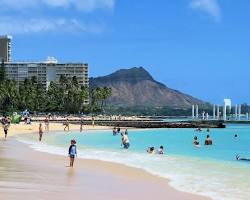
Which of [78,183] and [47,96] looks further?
[47,96]

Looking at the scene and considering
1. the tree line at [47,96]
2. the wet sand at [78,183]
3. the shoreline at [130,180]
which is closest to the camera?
the wet sand at [78,183]

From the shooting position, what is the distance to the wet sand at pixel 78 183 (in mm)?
15094

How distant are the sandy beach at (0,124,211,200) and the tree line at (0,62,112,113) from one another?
104 metres

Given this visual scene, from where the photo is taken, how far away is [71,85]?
161m

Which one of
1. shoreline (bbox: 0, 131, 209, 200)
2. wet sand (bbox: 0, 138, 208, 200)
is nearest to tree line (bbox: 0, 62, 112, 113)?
shoreline (bbox: 0, 131, 209, 200)

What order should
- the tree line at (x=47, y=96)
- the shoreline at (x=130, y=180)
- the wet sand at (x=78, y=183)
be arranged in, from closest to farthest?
the wet sand at (x=78, y=183) → the shoreline at (x=130, y=180) → the tree line at (x=47, y=96)

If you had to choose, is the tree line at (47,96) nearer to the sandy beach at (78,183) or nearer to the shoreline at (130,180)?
the shoreline at (130,180)

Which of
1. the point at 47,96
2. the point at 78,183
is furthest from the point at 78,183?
the point at 47,96

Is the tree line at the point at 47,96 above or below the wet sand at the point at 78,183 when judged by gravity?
above

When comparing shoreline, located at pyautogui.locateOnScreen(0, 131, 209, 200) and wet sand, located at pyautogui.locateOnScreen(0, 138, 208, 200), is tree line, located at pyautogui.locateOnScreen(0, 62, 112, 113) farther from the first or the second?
wet sand, located at pyautogui.locateOnScreen(0, 138, 208, 200)

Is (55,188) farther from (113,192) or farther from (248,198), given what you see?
(248,198)

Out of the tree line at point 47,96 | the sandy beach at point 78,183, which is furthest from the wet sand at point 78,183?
the tree line at point 47,96

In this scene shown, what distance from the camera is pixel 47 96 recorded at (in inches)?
5999

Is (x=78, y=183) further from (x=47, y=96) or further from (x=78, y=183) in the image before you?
(x=47, y=96)
